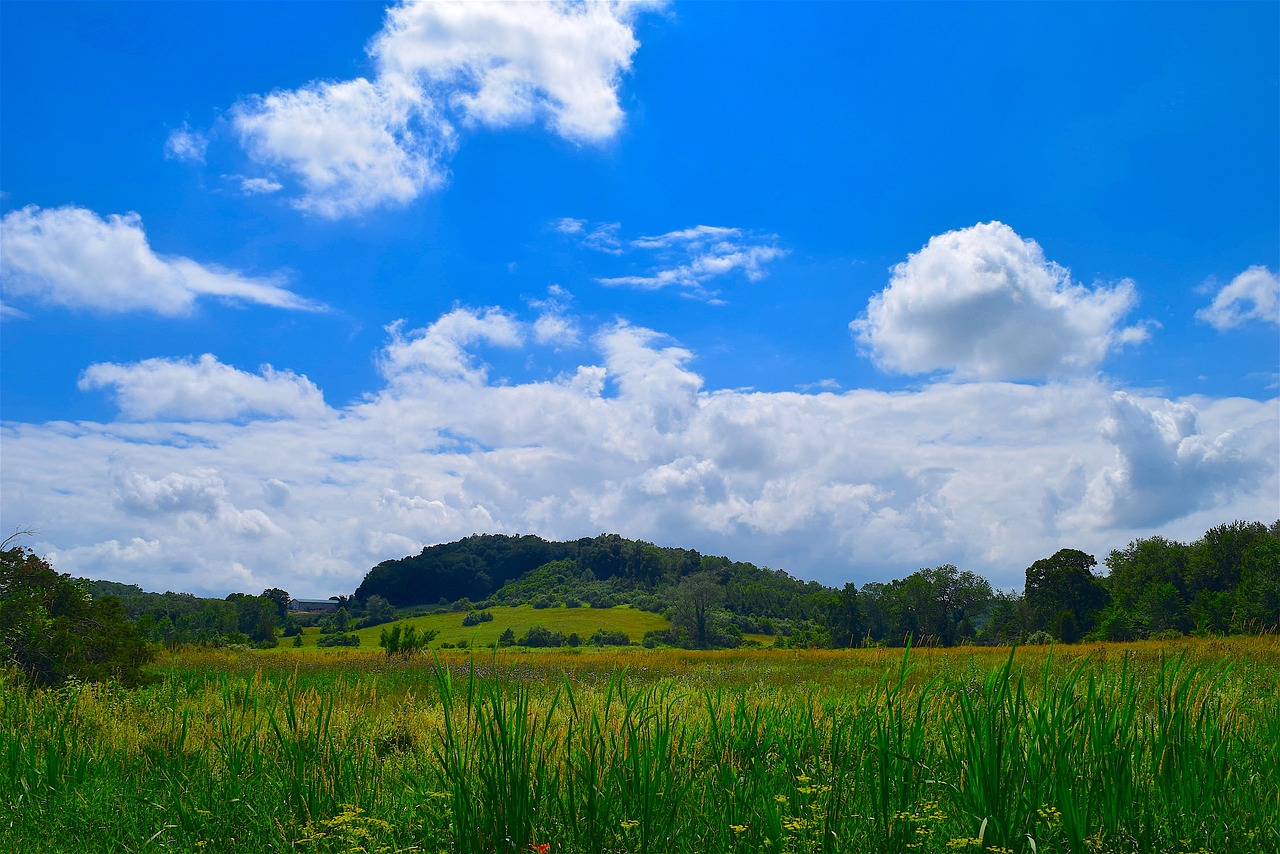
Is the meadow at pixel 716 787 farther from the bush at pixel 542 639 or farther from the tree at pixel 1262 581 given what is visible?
the bush at pixel 542 639

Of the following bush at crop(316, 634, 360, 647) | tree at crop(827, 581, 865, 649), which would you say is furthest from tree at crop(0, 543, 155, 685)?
bush at crop(316, 634, 360, 647)

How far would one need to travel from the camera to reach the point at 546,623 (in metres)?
84.6

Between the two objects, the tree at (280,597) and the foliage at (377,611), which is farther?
the foliage at (377,611)

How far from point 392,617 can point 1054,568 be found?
85.2 m

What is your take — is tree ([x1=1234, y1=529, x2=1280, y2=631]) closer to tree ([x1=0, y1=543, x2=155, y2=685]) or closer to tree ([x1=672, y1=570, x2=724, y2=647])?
tree ([x1=0, y1=543, x2=155, y2=685])

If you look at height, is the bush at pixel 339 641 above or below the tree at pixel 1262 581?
below

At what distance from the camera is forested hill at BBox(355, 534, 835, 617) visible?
11869cm

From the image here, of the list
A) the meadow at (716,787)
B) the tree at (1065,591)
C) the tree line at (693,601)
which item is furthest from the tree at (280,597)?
the meadow at (716,787)

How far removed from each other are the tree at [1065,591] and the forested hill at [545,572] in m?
47.4

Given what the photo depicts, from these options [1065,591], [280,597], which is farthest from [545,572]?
[1065,591]

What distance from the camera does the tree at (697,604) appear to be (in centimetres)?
8344

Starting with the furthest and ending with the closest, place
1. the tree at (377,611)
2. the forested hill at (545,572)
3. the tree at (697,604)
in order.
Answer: the forested hill at (545,572) → the tree at (377,611) → the tree at (697,604)

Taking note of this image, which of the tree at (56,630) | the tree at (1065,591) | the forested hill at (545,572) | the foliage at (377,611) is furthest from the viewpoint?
the forested hill at (545,572)

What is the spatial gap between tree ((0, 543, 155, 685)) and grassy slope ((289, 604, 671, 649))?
204 feet
